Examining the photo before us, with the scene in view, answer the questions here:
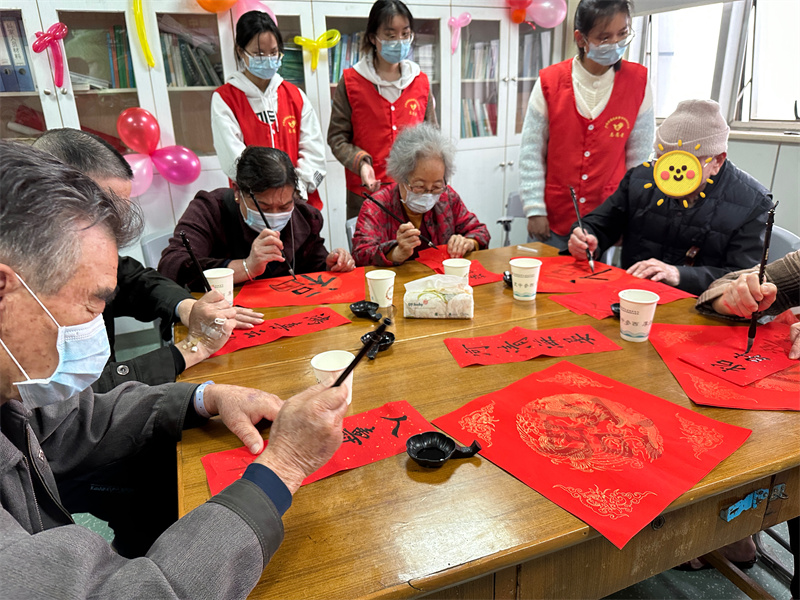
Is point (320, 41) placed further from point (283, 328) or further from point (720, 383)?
point (720, 383)

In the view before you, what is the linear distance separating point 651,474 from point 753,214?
1.42 m

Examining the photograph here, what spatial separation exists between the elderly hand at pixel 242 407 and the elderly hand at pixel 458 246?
4.33 feet

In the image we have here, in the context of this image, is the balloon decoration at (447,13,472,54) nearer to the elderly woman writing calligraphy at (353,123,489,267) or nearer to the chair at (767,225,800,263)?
the elderly woman writing calligraphy at (353,123,489,267)

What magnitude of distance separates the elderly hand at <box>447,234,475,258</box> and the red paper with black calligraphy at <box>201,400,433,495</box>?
120 centimetres

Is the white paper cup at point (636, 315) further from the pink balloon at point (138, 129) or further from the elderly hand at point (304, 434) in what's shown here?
the pink balloon at point (138, 129)

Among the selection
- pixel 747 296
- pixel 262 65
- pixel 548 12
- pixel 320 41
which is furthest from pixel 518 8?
pixel 747 296

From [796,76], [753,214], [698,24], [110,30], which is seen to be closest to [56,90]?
[110,30]

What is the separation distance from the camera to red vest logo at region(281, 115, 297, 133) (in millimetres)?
3047

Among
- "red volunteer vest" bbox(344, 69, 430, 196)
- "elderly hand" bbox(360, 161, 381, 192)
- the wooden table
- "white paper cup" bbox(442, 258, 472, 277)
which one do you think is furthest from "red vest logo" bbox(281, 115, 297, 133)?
the wooden table

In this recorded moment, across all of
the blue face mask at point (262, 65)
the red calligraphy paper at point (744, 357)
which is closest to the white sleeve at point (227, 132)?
the blue face mask at point (262, 65)

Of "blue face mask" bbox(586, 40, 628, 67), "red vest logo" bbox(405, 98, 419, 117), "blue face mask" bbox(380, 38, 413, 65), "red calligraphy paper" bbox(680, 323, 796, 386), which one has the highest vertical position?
"blue face mask" bbox(380, 38, 413, 65)

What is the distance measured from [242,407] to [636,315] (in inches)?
38.4

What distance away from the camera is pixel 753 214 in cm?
183

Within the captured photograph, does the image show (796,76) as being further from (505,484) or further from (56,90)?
(56,90)
